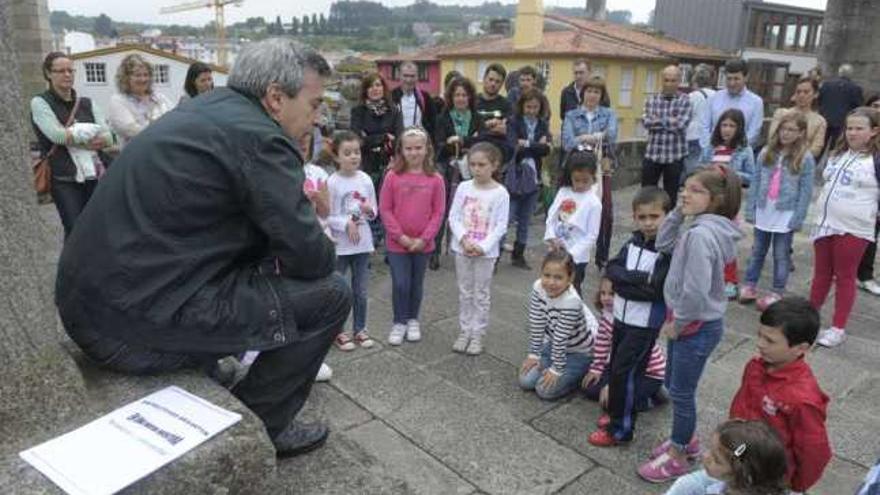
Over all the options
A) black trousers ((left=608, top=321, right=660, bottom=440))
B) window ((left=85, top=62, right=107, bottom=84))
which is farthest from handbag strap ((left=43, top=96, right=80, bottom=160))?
window ((left=85, top=62, right=107, bottom=84))

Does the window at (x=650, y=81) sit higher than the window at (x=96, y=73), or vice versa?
the window at (x=650, y=81)

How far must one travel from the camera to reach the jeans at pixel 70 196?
16.7 ft

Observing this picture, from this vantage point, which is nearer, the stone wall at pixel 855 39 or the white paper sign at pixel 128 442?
the white paper sign at pixel 128 442

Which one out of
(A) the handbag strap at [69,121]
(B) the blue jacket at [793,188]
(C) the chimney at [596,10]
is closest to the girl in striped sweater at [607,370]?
(B) the blue jacket at [793,188]

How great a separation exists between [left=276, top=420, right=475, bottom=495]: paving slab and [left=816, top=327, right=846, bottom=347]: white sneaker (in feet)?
10.7

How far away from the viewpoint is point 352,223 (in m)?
4.46

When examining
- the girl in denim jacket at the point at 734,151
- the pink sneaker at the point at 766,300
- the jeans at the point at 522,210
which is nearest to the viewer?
the pink sneaker at the point at 766,300

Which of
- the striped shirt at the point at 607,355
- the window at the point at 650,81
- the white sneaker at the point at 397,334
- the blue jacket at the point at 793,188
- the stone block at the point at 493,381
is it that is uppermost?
the window at the point at 650,81

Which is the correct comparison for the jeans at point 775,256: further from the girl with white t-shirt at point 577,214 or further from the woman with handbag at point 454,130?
the woman with handbag at point 454,130

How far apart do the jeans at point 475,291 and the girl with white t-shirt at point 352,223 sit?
647 millimetres

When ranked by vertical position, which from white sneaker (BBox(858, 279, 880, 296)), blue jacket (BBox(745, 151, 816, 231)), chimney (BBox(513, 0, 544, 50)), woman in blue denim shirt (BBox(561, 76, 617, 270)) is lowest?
white sneaker (BBox(858, 279, 880, 296))

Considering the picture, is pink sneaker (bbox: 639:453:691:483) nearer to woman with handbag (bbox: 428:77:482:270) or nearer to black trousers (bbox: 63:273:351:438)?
black trousers (bbox: 63:273:351:438)

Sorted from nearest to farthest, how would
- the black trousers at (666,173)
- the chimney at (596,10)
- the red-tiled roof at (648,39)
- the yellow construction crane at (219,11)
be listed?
the black trousers at (666,173) < the red-tiled roof at (648,39) < the chimney at (596,10) < the yellow construction crane at (219,11)

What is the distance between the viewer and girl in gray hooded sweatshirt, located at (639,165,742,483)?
2.94 metres
